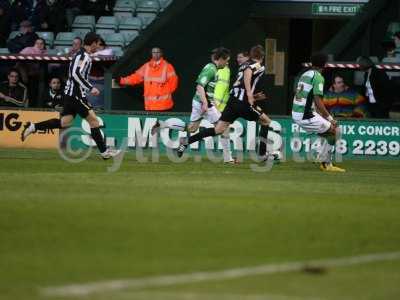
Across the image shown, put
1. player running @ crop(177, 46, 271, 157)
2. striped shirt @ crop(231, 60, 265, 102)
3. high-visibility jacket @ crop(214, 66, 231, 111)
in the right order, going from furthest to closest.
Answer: high-visibility jacket @ crop(214, 66, 231, 111)
striped shirt @ crop(231, 60, 265, 102)
player running @ crop(177, 46, 271, 157)

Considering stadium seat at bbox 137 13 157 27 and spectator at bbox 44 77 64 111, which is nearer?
spectator at bbox 44 77 64 111

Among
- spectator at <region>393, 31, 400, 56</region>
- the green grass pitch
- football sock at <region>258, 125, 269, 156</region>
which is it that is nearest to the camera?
the green grass pitch

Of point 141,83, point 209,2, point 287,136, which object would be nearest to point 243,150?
point 287,136

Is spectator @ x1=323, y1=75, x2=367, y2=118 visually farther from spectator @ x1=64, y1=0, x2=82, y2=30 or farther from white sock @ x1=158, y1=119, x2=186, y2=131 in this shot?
spectator @ x1=64, y1=0, x2=82, y2=30

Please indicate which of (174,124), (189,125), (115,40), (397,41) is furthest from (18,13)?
(397,41)

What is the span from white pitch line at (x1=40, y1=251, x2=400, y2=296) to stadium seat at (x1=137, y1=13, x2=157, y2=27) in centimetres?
1942

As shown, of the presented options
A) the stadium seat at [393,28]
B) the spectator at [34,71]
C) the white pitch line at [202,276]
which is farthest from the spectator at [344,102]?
the white pitch line at [202,276]

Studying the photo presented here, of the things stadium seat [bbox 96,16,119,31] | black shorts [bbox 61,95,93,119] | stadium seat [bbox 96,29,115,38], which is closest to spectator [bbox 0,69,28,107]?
stadium seat [bbox 96,29,115,38]

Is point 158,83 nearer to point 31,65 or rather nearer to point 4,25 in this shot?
point 31,65

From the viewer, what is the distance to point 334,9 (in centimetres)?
3098

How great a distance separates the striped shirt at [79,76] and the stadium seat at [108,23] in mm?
A: 7894

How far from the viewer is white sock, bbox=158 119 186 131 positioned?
26.3m

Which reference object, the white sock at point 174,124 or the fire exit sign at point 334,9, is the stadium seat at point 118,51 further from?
the fire exit sign at point 334,9

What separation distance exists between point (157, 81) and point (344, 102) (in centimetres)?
396
